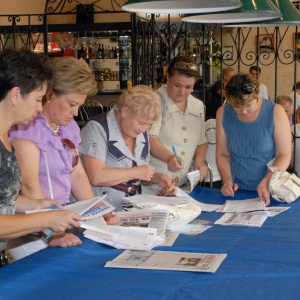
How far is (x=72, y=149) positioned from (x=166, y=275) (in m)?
1.01

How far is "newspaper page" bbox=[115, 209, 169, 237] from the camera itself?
2.83 m

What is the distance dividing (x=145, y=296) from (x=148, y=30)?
4.04 meters

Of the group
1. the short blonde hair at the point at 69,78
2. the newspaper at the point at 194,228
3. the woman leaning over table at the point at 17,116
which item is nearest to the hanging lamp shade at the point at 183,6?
the short blonde hair at the point at 69,78

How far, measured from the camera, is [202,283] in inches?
84.8

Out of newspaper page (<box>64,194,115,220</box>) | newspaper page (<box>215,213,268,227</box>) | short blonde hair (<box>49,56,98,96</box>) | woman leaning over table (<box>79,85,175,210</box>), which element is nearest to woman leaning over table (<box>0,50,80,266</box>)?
newspaper page (<box>64,194,115,220</box>)

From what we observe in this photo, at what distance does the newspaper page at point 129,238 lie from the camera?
257 cm

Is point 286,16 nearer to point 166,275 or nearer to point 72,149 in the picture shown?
point 72,149

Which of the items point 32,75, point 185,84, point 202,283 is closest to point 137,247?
point 202,283

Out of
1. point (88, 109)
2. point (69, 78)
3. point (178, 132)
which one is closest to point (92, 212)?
point (69, 78)

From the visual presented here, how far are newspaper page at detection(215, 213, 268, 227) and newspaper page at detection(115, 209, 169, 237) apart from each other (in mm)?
330

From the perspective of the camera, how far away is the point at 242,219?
3.16 metres

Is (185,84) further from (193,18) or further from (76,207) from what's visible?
(76,207)

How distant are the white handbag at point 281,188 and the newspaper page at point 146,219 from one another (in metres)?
0.86

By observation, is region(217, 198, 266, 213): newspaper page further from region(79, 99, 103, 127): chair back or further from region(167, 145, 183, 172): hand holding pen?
region(79, 99, 103, 127): chair back
